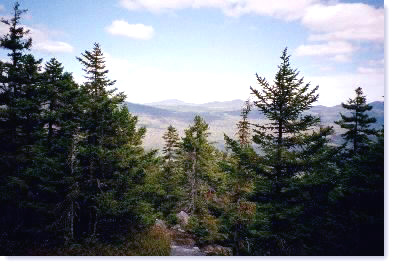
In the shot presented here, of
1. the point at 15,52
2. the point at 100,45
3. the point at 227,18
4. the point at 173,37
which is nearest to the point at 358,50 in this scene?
the point at 227,18

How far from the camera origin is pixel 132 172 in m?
11.9

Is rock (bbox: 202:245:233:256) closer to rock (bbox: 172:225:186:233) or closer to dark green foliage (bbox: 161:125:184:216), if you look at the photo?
rock (bbox: 172:225:186:233)

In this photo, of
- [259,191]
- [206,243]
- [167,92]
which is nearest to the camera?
[259,191]

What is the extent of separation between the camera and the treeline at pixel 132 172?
295 inches

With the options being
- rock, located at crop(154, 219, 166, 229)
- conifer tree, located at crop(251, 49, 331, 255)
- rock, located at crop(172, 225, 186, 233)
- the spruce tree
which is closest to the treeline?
conifer tree, located at crop(251, 49, 331, 255)

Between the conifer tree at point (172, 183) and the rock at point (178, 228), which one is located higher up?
the conifer tree at point (172, 183)

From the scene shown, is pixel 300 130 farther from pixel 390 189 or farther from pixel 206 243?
pixel 206 243

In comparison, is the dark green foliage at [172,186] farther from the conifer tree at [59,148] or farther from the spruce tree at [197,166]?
the conifer tree at [59,148]

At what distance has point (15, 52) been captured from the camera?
34.6 feet

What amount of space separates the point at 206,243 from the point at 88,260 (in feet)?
24.3

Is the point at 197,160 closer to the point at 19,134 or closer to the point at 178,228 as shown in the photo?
the point at 178,228

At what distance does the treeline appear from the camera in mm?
7484

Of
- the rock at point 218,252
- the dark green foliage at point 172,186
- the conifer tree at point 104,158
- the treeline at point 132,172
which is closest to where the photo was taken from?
the treeline at point 132,172

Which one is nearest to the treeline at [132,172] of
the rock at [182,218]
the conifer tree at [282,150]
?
the conifer tree at [282,150]
